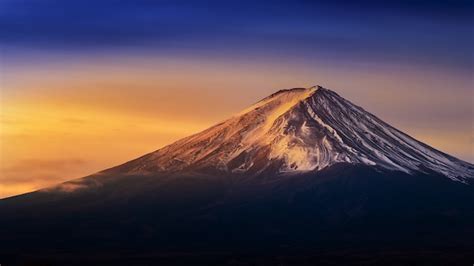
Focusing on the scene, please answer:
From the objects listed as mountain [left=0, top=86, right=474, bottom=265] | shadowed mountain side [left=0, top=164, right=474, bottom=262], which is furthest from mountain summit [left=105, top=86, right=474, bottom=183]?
shadowed mountain side [left=0, top=164, right=474, bottom=262]

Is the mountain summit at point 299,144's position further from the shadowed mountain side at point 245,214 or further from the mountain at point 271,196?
the shadowed mountain side at point 245,214

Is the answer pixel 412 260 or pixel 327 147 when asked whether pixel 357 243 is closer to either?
pixel 412 260

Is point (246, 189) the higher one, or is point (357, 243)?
point (246, 189)

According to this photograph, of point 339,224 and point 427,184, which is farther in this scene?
point 427,184

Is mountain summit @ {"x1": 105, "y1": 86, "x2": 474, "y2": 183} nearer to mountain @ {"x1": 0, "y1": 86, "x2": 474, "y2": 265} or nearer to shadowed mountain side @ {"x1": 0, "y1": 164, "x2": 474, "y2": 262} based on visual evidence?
mountain @ {"x1": 0, "y1": 86, "x2": 474, "y2": 265}

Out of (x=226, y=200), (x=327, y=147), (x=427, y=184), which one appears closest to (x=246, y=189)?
(x=226, y=200)

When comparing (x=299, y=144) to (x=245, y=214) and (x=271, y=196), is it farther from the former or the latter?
(x=245, y=214)

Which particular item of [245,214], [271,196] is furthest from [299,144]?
[245,214]

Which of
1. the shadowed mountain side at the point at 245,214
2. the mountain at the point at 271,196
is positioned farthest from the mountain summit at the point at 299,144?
the shadowed mountain side at the point at 245,214
